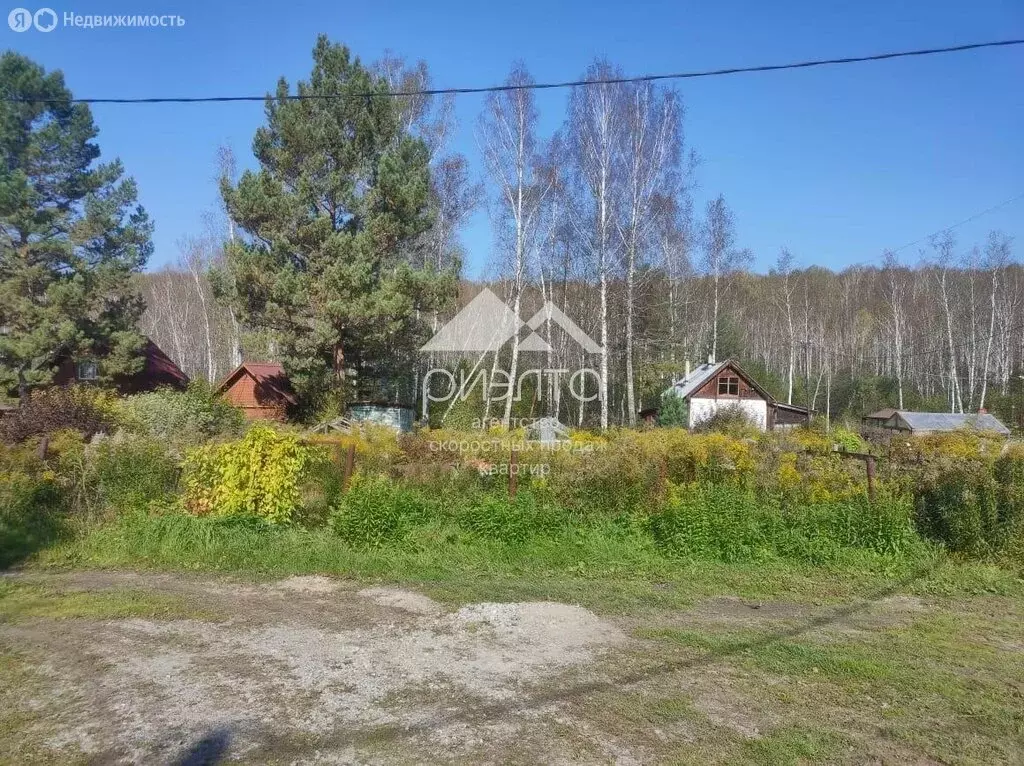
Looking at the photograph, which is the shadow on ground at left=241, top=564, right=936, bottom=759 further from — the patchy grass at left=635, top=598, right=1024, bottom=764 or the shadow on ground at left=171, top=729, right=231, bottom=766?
the shadow on ground at left=171, top=729, right=231, bottom=766

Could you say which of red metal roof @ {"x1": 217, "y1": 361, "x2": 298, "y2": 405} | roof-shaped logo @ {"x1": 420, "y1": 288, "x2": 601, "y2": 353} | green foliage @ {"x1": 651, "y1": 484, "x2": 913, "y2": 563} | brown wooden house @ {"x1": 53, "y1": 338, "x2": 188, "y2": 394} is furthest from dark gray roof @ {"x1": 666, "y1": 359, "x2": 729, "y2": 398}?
green foliage @ {"x1": 651, "y1": 484, "x2": 913, "y2": 563}

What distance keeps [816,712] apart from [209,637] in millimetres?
4096

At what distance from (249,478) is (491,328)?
18.8 metres

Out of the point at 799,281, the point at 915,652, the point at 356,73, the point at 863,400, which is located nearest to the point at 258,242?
the point at 356,73

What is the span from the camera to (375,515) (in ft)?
23.5

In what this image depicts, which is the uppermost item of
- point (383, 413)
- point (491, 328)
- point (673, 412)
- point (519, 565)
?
point (491, 328)

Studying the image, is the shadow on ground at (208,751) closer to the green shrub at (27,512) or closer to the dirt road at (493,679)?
the dirt road at (493,679)

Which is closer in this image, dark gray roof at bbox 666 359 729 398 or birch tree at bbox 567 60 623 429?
birch tree at bbox 567 60 623 429

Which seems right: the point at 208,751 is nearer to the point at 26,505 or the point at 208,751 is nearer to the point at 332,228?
the point at 26,505

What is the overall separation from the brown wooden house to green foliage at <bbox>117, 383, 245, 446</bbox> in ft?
13.6

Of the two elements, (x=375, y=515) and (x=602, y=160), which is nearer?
(x=375, y=515)

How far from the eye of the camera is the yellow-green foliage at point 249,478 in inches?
297

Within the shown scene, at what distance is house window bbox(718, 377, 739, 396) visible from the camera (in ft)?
103

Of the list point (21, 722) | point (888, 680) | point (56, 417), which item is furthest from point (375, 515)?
point (56, 417)
